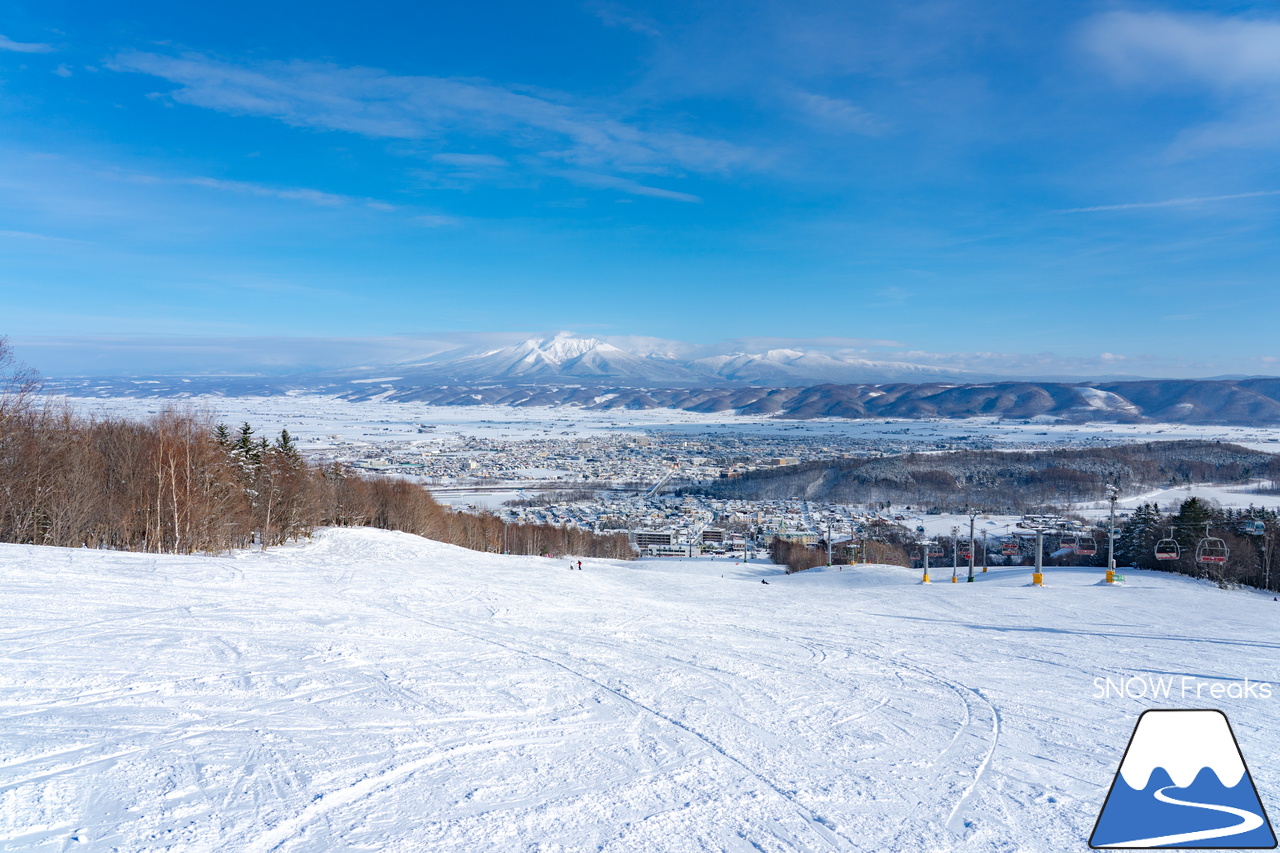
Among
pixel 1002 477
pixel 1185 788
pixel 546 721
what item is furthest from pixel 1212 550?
pixel 1002 477

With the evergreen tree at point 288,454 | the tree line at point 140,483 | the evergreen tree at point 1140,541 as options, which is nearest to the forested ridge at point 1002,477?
→ the evergreen tree at point 1140,541

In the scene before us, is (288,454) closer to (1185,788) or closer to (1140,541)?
(1185,788)

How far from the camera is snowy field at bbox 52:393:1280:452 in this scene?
391 ft

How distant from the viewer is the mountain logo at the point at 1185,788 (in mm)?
3266

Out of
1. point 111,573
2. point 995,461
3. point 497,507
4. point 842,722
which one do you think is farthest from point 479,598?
point 995,461

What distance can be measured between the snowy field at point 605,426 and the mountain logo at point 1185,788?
332ft

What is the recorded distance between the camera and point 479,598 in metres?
13.1

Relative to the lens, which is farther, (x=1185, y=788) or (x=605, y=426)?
(x=605, y=426)

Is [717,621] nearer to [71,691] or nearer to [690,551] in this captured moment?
[71,691]

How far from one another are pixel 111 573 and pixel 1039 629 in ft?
54.3

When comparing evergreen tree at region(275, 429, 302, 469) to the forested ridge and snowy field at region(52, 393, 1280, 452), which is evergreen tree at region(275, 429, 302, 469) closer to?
the forested ridge

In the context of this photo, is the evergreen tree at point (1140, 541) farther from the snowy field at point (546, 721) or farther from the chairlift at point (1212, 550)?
the snowy field at point (546, 721)

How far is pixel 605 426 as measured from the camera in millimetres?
167625

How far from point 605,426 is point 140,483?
148 metres
